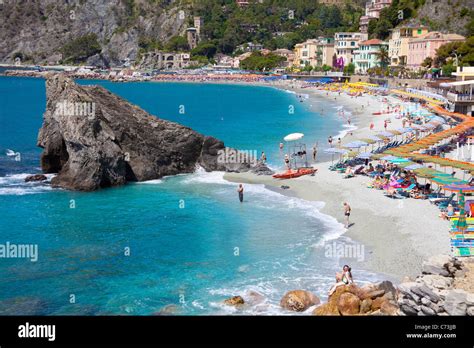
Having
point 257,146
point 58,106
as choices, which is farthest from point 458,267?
point 257,146

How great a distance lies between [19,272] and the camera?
851 inches

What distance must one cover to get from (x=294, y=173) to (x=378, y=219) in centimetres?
1092

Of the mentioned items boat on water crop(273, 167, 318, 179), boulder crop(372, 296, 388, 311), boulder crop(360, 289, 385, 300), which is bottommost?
boulder crop(372, 296, 388, 311)

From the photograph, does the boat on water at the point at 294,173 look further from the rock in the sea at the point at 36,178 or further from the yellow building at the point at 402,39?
the yellow building at the point at 402,39

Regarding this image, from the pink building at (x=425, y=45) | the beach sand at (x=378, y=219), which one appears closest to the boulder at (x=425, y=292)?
the beach sand at (x=378, y=219)

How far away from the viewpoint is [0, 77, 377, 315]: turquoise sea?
19.2m

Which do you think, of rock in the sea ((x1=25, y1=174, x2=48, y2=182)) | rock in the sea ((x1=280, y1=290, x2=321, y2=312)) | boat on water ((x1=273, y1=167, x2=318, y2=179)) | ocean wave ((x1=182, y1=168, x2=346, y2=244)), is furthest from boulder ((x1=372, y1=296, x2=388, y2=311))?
rock in the sea ((x1=25, y1=174, x2=48, y2=182))

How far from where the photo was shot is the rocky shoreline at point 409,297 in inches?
568

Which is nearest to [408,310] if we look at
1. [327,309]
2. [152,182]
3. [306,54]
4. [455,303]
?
[455,303]

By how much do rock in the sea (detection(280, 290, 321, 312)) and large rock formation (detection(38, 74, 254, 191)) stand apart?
19.4 meters

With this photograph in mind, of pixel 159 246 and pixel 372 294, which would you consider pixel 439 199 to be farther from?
pixel 159 246

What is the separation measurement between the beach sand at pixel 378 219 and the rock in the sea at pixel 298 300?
143 inches

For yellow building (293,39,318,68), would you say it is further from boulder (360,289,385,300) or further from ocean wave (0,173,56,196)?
boulder (360,289,385,300)

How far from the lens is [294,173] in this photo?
3734 centimetres
